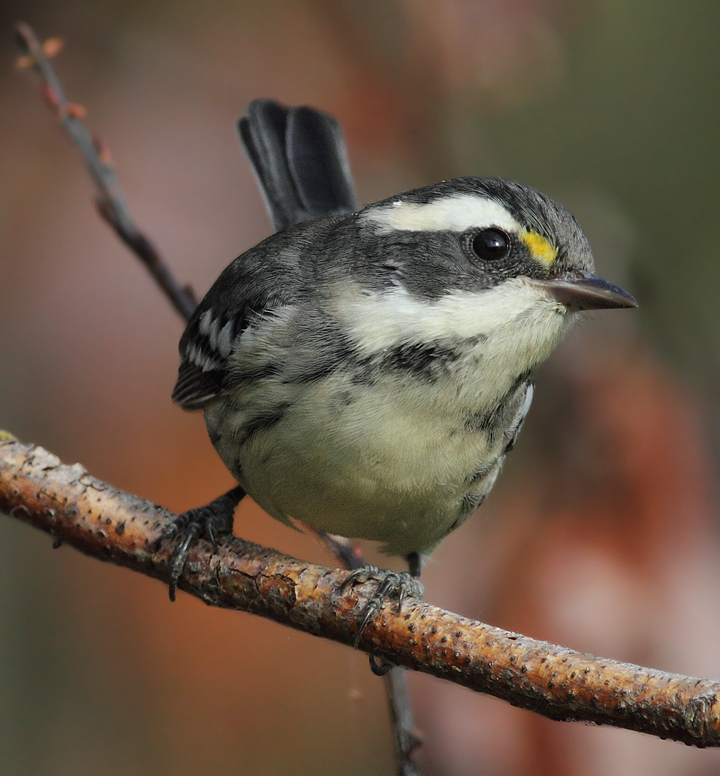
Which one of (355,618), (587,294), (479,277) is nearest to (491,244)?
(479,277)

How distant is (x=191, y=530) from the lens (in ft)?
11.9

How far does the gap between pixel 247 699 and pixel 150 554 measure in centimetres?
271

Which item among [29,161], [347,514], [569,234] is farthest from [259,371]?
[29,161]

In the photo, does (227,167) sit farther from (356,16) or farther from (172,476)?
(172,476)

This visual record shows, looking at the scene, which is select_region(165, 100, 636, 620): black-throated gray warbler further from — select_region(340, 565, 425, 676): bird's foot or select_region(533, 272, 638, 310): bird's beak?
select_region(340, 565, 425, 676): bird's foot

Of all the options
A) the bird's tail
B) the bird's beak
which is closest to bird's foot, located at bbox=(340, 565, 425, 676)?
the bird's beak

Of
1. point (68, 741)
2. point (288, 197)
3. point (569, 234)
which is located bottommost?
point (68, 741)

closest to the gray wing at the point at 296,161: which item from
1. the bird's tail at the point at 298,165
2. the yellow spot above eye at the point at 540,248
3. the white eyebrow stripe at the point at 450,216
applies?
the bird's tail at the point at 298,165

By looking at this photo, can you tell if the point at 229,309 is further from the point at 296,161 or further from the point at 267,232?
the point at 267,232

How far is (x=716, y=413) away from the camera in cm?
516

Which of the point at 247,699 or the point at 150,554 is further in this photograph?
the point at 247,699

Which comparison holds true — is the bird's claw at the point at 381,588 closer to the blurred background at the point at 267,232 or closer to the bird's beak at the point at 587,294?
the bird's beak at the point at 587,294

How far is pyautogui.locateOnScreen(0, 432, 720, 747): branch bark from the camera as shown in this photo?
2326 mm

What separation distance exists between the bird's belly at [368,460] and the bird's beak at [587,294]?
22.5 inches
